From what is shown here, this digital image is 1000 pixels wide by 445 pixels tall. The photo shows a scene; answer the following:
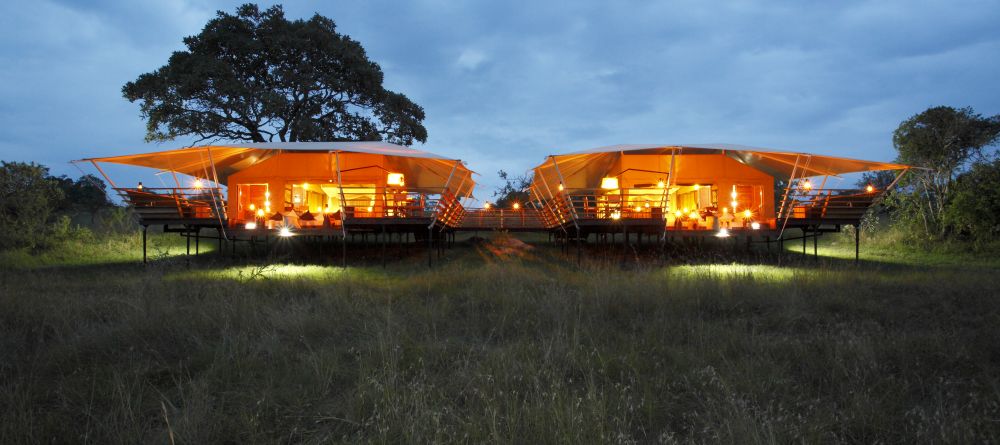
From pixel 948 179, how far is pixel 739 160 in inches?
307

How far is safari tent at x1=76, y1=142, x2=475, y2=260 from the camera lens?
13.9 meters

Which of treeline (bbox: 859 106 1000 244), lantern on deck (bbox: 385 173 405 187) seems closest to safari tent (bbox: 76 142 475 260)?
lantern on deck (bbox: 385 173 405 187)

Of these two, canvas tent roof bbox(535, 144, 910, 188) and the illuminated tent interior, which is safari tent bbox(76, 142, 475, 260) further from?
canvas tent roof bbox(535, 144, 910, 188)

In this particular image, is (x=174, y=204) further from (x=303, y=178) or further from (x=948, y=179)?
(x=948, y=179)

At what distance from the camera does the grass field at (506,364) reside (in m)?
3.44

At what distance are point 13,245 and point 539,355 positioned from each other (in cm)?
1690

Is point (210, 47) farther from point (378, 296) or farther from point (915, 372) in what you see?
point (915, 372)

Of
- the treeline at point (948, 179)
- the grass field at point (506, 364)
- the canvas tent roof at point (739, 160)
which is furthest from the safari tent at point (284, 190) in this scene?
the treeline at point (948, 179)

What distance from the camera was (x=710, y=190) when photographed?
55.7 ft

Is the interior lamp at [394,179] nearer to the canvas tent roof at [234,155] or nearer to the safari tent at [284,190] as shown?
the safari tent at [284,190]

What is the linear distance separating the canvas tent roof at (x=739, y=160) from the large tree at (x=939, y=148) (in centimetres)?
429

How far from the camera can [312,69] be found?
73.6 feet

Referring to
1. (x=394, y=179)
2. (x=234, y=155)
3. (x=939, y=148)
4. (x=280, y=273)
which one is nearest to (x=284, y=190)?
(x=234, y=155)

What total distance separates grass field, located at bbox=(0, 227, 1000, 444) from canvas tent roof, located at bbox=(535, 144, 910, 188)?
5466mm
